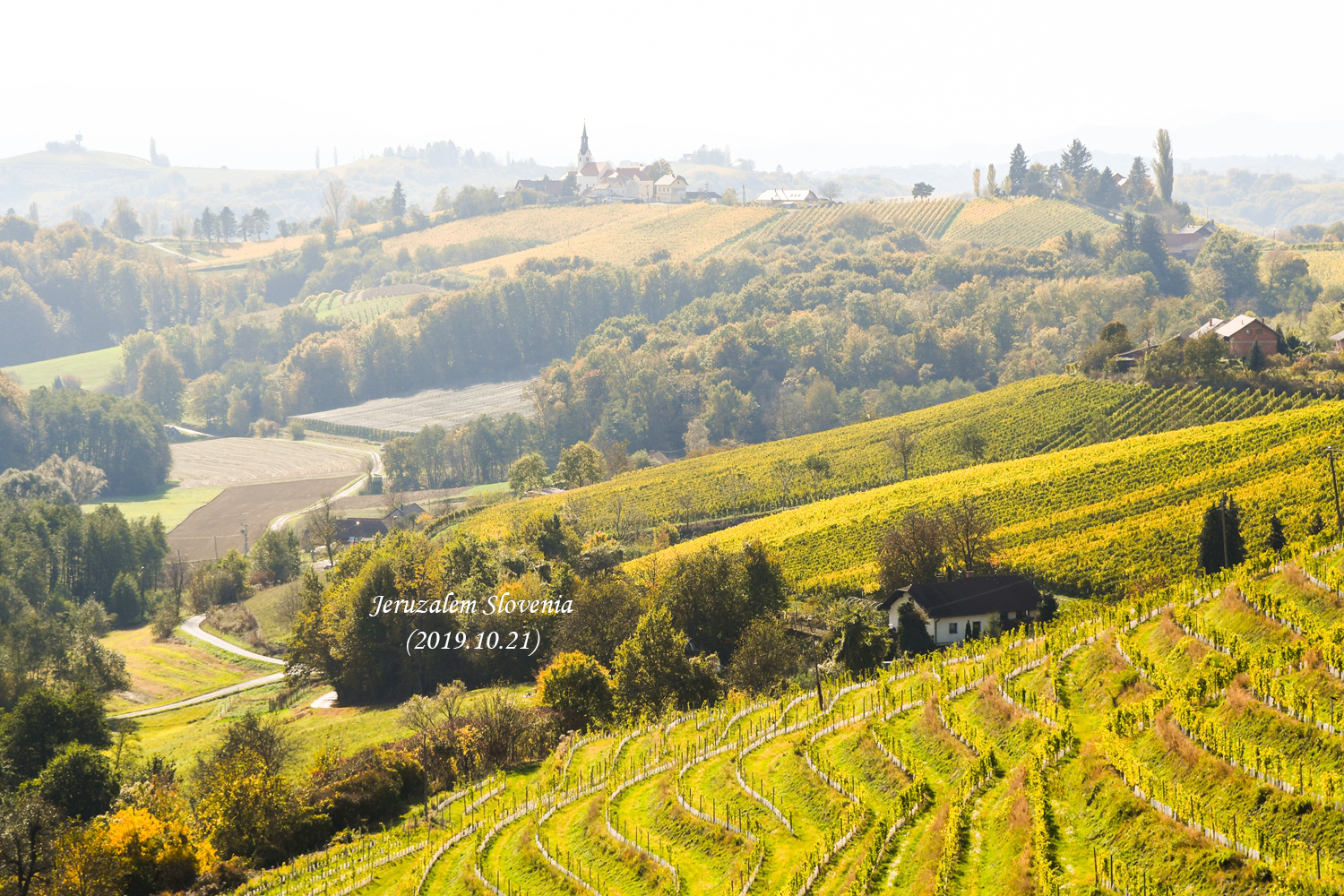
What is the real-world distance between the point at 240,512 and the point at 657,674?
106274 millimetres

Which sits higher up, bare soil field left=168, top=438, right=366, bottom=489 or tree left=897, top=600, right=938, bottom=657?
tree left=897, top=600, right=938, bottom=657

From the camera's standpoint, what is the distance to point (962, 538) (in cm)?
5444

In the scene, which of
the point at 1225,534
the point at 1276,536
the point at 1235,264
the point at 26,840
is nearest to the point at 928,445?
the point at 1276,536

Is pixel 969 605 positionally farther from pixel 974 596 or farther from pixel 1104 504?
pixel 1104 504

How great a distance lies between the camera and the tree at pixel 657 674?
44.4m

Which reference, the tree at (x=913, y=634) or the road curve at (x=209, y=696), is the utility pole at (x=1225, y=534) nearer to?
the tree at (x=913, y=634)

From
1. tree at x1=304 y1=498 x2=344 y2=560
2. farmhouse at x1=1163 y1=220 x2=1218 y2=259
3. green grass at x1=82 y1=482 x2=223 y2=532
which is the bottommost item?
green grass at x1=82 y1=482 x2=223 y2=532

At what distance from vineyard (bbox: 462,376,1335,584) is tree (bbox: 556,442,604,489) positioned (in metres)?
7.72

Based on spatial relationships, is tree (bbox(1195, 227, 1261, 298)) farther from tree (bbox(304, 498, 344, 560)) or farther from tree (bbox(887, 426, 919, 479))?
tree (bbox(304, 498, 344, 560))

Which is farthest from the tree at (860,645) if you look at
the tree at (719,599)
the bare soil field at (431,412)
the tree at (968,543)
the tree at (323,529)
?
the bare soil field at (431,412)

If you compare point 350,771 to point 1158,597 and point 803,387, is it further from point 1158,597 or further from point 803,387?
point 803,387

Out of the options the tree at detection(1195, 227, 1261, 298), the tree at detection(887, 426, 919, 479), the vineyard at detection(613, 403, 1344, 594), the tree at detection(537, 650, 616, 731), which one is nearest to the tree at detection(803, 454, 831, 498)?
the tree at detection(887, 426, 919, 479)

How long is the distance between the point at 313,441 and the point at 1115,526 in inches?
5939

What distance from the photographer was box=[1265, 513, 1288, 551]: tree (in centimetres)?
4475
